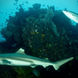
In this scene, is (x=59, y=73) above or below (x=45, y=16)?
below

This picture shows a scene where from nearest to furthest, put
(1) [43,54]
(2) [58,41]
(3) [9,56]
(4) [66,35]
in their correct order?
1. (3) [9,56]
2. (1) [43,54]
3. (2) [58,41]
4. (4) [66,35]

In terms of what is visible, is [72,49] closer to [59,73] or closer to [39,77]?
[59,73]

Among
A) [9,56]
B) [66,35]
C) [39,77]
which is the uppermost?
[9,56]

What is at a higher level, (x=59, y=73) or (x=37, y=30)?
(x=37, y=30)

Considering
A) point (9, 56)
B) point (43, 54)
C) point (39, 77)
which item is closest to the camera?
point (9, 56)

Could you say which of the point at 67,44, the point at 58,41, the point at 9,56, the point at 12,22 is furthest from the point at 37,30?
the point at 9,56

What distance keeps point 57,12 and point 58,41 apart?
4.55m

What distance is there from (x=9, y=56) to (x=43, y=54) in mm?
→ 4533

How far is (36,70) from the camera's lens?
7789 mm

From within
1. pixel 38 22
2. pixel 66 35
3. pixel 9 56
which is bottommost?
pixel 66 35

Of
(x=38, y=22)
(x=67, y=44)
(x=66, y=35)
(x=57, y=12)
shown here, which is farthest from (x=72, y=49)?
(x=57, y=12)

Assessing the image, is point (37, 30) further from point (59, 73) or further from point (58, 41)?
point (59, 73)

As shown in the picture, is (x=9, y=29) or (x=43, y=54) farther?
(x=9, y=29)

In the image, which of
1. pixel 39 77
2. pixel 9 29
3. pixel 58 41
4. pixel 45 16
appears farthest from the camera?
pixel 9 29
